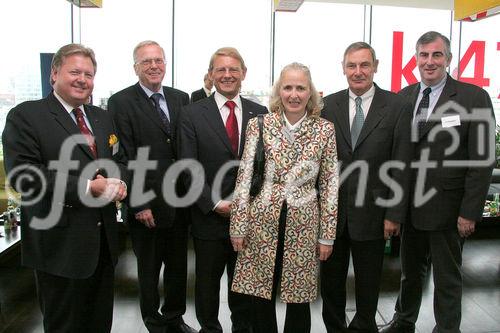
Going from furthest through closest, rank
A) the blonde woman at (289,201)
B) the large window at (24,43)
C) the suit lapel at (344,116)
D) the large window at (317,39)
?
the large window at (317,39), the large window at (24,43), the suit lapel at (344,116), the blonde woman at (289,201)

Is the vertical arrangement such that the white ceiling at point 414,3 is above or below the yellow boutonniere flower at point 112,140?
above

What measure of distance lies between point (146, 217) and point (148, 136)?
0.48m

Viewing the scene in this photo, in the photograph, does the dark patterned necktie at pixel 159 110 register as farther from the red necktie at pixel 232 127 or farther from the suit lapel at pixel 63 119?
the suit lapel at pixel 63 119

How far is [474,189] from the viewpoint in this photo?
2535mm

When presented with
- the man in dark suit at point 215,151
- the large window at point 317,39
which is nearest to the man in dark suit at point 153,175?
the man in dark suit at point 215,151

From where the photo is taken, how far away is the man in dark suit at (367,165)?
8.09ft

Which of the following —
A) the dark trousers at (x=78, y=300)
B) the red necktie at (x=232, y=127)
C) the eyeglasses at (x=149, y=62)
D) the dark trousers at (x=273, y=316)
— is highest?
the eyeglasses at (x=149, y=62)

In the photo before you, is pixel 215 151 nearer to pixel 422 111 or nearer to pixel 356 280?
pixel 356 280

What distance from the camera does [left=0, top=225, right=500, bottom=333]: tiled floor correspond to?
Answer: 3143 mm

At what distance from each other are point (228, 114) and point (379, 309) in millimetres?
1986

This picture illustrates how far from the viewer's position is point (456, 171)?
8.48ft

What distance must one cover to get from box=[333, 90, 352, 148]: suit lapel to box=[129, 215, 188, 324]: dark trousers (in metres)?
1.15

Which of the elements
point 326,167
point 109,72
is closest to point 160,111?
point 326,167

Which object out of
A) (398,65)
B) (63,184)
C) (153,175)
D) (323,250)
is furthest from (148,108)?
(398,65)
